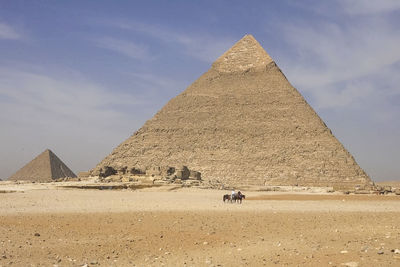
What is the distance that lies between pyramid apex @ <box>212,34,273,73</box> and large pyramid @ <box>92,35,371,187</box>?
15 cm

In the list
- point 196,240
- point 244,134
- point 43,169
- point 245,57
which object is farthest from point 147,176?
point 245,57

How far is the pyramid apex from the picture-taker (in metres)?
73.8

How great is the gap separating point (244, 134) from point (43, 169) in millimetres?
25927

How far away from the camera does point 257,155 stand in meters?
60.6

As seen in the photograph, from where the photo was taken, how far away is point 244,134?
64.8 meters

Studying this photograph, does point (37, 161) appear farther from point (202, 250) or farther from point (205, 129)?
point (202, 250)

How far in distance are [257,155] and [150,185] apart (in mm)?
34803

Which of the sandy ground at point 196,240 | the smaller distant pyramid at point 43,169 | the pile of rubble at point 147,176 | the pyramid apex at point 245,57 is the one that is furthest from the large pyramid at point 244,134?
the sandy ground at point 196,240

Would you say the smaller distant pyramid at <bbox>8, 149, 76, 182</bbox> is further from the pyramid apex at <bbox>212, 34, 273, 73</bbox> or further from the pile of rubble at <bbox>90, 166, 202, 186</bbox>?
the pyramid apex at <bbox>212, 34, 273, 73</bbox>

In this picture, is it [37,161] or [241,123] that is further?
[241,123]

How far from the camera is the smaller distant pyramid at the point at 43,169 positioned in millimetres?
54616

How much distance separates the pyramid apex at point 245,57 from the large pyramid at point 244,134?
6.0 inches

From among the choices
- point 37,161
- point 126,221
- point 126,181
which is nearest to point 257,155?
point 37,161

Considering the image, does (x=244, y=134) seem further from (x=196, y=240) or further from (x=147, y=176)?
(x=196, y=240)
